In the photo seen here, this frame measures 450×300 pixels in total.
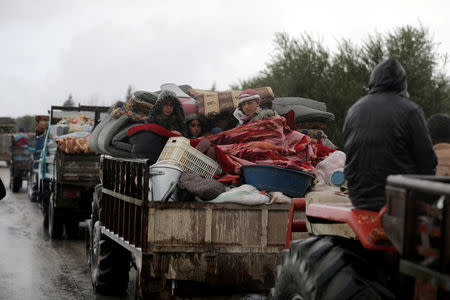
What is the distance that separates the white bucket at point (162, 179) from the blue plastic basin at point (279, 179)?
31.1 inches

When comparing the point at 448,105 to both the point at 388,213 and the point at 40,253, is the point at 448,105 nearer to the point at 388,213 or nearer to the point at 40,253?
the point at 40,253

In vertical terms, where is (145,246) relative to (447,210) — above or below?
below

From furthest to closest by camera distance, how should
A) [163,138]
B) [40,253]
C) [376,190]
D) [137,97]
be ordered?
[40,253] → [137,97] → [163,138] → [376,190]

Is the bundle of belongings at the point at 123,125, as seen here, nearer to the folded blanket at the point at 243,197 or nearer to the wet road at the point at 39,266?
the wet road at the point at 39,266

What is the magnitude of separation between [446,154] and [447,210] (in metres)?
3.65

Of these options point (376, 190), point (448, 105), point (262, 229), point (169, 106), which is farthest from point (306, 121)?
point (448, 105)

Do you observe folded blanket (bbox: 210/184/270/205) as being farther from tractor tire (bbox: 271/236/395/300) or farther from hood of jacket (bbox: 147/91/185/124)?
hood of jacket (bbox: 147/91/185/124)

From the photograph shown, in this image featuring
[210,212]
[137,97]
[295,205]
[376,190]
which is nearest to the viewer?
[376,190]

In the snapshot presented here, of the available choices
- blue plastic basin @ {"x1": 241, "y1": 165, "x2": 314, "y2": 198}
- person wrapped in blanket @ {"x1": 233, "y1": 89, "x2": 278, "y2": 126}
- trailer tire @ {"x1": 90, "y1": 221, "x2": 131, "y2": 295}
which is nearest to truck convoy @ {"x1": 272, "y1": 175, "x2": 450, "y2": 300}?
blue plastic basin @ {"x1": 241, "y1": 165, "x2": 314, "y2": 198}

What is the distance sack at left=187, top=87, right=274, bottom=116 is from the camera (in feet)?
32.7

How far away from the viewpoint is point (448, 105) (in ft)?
72.8

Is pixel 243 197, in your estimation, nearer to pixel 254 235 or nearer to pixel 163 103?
pixel 254 235

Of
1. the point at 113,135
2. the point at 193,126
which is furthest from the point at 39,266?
the point at 193,126

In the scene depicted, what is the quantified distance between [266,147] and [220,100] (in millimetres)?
1975
